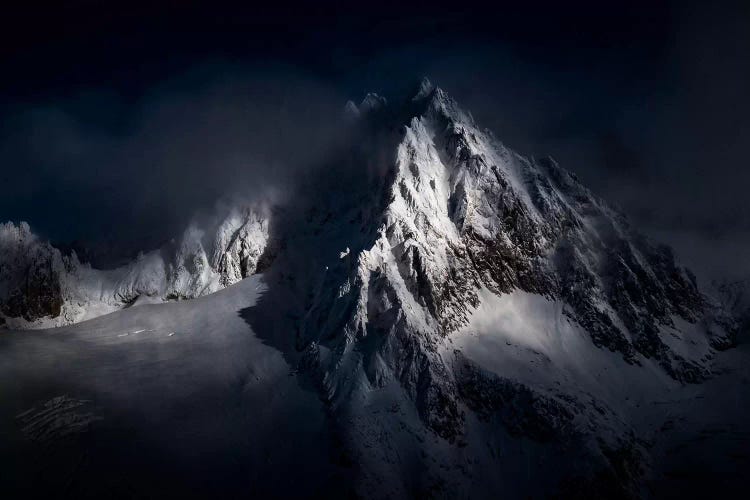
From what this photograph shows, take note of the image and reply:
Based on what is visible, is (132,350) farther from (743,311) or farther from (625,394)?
(743,311)

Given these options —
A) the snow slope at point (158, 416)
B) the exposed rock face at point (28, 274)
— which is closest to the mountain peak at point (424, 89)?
the snow slope at point (158, 416)

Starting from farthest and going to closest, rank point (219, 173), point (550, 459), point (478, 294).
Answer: point (219, 173), point (478, 294), point (550, 459)

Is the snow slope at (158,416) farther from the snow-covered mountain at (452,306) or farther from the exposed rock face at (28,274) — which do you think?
the exposed rock face at (28,274)

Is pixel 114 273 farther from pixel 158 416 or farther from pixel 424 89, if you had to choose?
pixel 424 89

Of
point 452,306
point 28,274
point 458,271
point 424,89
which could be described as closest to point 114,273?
point 28,274

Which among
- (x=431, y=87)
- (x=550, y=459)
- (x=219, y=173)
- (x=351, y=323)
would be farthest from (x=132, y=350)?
(x=431, y=87)

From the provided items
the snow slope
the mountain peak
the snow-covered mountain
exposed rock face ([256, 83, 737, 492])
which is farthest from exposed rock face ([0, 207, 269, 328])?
the mountain peak
